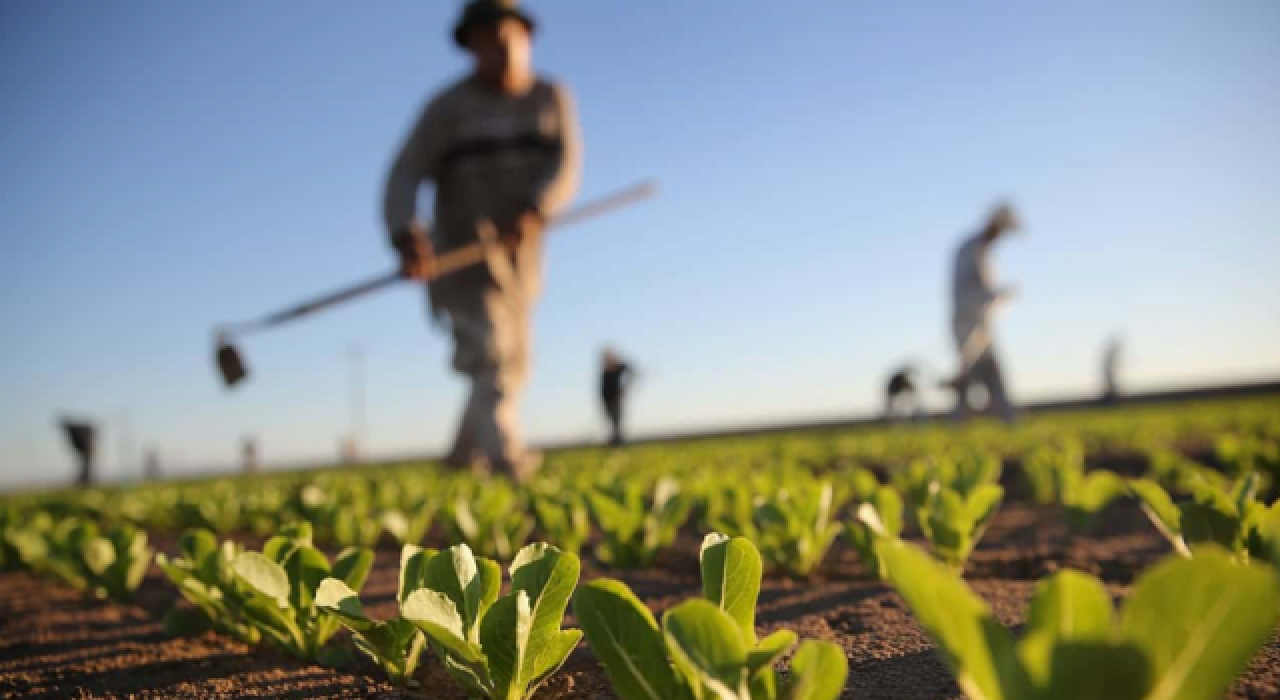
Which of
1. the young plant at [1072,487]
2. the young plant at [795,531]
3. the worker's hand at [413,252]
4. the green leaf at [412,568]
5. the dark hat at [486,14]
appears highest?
the dark hat at [486,14]

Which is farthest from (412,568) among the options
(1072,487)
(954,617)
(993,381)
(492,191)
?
(993,381)

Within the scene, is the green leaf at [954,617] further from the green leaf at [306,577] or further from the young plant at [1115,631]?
the green leaf at [306,577]

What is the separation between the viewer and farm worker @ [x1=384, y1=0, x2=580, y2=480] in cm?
592

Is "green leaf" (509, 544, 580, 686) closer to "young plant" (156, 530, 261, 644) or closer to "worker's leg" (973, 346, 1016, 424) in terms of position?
"young plant" (156, 530, 261, 644)

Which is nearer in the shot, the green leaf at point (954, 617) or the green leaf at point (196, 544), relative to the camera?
the green leaf at point (954, 617)

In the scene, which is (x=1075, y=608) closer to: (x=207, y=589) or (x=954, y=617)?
(x=954, y=617)

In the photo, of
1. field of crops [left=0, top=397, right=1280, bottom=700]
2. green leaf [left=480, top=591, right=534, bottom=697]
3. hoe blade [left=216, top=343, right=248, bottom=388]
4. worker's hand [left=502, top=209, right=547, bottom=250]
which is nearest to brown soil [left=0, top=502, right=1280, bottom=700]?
field of crops [left=0, top=397, right=1280, bottom=700]

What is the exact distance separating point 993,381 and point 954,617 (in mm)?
11302

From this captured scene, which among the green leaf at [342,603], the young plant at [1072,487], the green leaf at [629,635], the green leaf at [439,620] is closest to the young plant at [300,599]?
the green leaf at [342,603]

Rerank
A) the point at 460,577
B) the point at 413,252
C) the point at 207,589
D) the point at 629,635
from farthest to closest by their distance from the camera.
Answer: the point at 413,252 → the point at 207,589 → the point at 460,577 → the point at 629,635

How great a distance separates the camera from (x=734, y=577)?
1062 mm

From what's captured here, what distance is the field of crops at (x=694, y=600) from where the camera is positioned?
659mm

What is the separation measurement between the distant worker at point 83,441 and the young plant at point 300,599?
11.1m

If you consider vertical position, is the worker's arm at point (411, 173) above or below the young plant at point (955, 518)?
above
